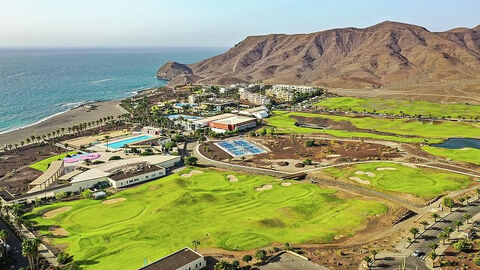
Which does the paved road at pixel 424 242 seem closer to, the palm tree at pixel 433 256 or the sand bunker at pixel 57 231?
the palm tree at pixel 433 256

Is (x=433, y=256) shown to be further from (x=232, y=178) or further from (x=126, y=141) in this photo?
(x=126, y=141)

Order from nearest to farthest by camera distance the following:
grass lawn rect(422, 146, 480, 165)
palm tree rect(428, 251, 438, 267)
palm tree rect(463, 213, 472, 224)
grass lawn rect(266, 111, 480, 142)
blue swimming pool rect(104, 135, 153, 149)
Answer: palm tree rect(428, 251, 438, 267)
palm tree rect(463, 213, 472, 224)
grass lawn rect(422, 146, 480, 165)
blue swimming pool rect(104, 135, 153, 149)
grass lawn rect(266, 111, 480, 142)

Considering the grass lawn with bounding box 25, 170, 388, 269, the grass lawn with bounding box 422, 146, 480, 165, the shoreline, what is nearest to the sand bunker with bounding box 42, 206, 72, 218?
the grass lawn with bounding box 25, 170, 388, 269

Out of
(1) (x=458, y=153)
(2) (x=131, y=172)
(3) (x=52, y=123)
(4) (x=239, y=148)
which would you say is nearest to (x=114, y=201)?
(2) (x=131, y=172)

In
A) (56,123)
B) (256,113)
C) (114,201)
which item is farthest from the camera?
(256,113)

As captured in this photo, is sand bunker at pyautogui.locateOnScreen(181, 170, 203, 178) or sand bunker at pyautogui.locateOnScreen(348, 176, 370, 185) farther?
sand bunker at pyautogui.locateOnScreen(181, 170, 203, 178)

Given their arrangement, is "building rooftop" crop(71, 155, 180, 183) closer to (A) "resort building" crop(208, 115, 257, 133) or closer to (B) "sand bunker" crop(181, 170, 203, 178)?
(B) "sand bunker" crop(181, 170, 203, 178)

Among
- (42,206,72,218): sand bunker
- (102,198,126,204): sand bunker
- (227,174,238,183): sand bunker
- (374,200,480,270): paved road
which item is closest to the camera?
(374,200,480,270): paved road
